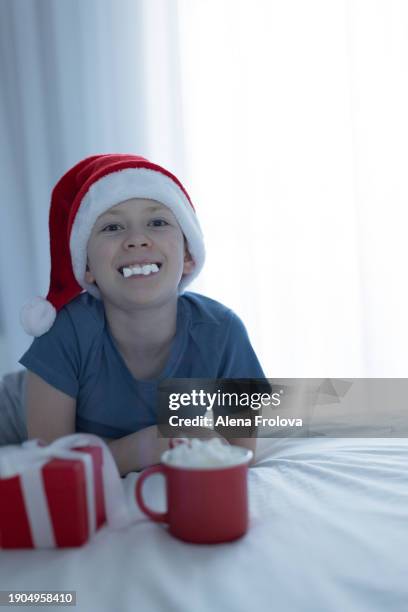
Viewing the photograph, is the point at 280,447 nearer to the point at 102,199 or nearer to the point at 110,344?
the point at 110,344

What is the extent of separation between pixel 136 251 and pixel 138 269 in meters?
0.03

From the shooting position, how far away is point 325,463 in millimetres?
922

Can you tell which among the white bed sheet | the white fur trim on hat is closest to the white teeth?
the white fur trim on hat

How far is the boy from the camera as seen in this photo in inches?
41.8

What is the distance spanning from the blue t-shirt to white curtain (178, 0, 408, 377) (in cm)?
77

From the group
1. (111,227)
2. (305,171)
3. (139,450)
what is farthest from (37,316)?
(305,171)

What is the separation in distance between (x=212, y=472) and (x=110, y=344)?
0.61 m

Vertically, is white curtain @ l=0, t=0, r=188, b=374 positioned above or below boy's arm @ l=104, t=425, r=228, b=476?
above

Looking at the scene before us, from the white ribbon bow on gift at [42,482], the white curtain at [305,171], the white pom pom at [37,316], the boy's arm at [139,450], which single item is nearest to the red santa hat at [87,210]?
the white pom pom at [37,316]

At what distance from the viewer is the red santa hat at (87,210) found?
1069 millimetres

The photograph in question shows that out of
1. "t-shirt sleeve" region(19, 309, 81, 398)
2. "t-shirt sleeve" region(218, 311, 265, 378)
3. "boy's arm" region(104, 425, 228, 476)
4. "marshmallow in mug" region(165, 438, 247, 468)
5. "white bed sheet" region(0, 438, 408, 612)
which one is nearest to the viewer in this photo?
"white bed sheet" region(0, 438, 408, 612)

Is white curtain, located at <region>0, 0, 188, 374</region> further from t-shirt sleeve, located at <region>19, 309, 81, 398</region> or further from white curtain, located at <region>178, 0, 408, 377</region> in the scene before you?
t-shirt sleeve, located at <region>19, 309, 81, 398</region>

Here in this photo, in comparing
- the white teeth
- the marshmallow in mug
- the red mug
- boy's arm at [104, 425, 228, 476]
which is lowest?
boy's arm at [104, 425, 228, 476]

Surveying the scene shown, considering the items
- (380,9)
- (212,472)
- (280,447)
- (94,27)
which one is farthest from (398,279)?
(212,472)
